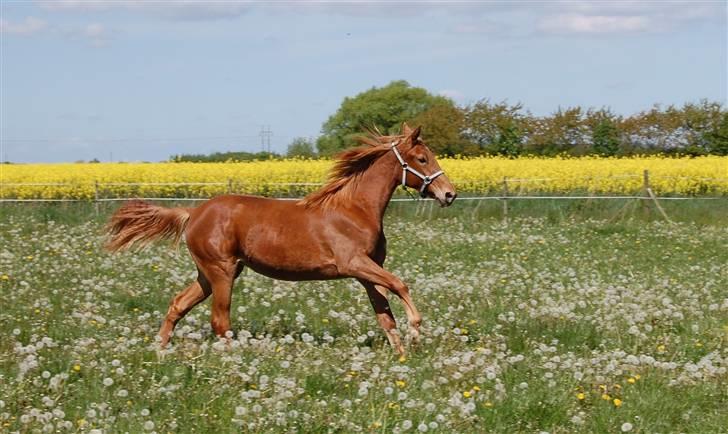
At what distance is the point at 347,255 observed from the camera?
9734 millimetres

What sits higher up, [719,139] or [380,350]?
[719,139]

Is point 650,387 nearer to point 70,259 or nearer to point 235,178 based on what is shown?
point 70,259

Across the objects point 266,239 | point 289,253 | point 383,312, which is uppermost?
point 266,239

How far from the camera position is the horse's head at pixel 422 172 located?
10000 millimetres

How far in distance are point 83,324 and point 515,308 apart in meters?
4.36

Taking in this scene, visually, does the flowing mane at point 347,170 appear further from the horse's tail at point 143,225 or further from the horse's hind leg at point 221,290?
the horse's tail at point 143,225

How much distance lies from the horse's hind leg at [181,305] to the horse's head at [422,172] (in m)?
2.12

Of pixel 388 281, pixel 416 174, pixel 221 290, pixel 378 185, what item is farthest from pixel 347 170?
pixel 221 290

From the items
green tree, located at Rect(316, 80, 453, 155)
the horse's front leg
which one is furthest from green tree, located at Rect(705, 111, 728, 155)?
the horse's front leg

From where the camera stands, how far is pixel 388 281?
9.50 m

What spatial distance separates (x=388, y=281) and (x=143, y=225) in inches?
104

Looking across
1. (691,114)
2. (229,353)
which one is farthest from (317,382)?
(691,114)

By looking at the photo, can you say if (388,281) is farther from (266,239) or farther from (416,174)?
(266,239)

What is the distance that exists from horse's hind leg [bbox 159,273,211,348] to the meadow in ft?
0.50
